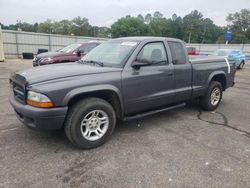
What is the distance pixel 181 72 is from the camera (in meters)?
4.71

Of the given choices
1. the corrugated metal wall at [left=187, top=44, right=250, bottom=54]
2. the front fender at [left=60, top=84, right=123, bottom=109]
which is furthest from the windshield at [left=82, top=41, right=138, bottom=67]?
the corrugated metal wall at [left=187, top=44, right=250, bottom=54]

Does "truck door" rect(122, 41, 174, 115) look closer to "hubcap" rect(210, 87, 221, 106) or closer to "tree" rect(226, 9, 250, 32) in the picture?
"hubcap" rect(210, 87, 221, 106)

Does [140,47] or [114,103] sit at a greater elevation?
[140,47]

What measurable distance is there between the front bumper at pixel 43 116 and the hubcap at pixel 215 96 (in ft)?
13.4

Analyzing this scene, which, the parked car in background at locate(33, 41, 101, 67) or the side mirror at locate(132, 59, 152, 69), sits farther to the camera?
the parked car in background at locate(33, 41, 101, 67)

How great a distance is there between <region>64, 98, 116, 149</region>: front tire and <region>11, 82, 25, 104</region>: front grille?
0.75 meters

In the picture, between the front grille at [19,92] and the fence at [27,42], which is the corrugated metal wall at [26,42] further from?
the front grille at [19,92]

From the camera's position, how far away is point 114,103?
151 inches

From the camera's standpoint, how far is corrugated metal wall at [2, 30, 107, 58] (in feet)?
70.5

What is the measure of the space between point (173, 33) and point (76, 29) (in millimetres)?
38070

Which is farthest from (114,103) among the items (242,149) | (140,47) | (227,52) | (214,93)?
(227,52)

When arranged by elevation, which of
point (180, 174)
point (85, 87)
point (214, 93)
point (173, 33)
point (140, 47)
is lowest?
point (180, 174)

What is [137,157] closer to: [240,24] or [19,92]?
[19,92]

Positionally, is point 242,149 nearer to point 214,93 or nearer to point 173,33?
point 214,93
